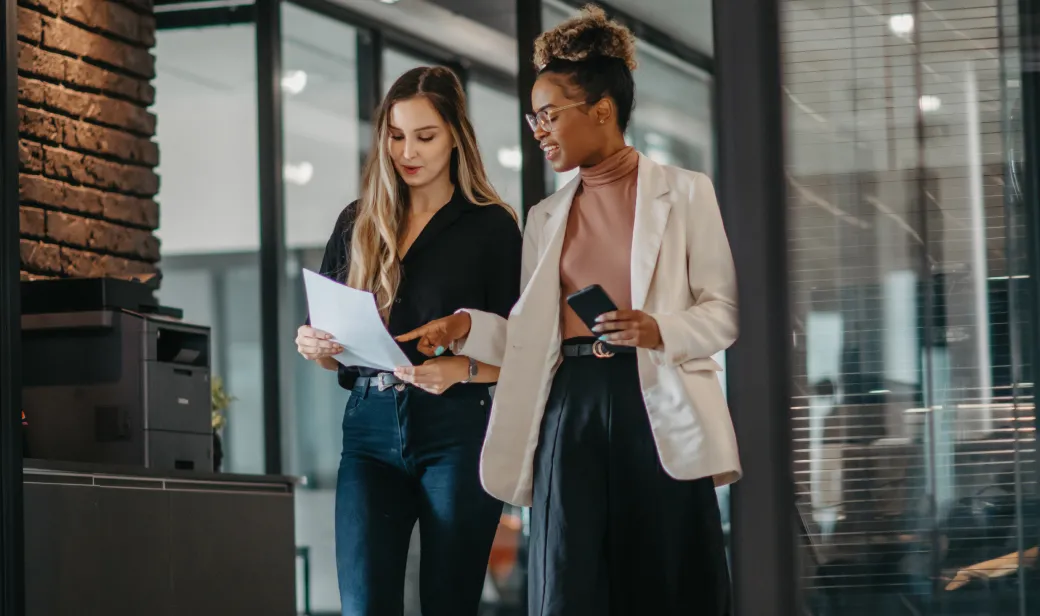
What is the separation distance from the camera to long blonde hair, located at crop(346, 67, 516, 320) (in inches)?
108

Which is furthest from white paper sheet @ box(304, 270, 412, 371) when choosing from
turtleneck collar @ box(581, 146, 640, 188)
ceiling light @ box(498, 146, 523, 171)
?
ceiling light @ box(498, 146, 523, 171)

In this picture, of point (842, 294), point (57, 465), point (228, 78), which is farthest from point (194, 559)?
point (228, 78)

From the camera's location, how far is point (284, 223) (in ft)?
19.7

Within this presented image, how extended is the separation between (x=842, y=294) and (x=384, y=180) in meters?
1.06

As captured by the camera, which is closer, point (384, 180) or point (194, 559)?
point (384, 180)

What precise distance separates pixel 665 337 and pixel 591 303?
0.14 m

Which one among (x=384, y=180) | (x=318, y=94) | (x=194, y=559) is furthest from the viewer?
(x=318, y=94)

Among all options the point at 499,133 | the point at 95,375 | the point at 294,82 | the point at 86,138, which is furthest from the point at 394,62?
the point at 95,375

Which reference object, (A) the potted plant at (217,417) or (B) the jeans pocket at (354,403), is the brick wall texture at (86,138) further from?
(B) the jeans pocket at (354,403)

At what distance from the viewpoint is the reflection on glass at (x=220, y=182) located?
607 centimetres

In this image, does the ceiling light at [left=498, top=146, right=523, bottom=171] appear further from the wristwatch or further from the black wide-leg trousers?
the black wide-leg trousers

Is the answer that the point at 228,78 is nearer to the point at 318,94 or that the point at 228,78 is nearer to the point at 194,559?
the point at 318,94

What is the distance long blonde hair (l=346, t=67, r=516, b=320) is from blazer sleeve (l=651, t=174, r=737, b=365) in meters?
0.56

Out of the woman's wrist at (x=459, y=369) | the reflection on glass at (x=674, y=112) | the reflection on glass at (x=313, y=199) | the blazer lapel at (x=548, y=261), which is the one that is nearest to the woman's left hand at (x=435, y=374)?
the woman's wrist at (x=459, y=369)
